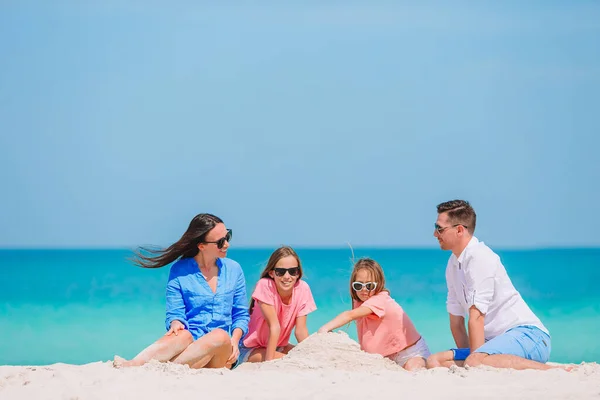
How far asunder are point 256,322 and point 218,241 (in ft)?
2.92

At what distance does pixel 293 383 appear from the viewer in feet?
17.2

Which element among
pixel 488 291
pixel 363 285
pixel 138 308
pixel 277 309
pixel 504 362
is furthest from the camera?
pixel 138 308

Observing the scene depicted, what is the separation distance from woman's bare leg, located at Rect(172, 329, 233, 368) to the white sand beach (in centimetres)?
25

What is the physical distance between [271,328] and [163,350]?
952 millimetres

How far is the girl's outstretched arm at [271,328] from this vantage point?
647 centimetres

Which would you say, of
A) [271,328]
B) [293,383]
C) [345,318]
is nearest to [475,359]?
[345,318]

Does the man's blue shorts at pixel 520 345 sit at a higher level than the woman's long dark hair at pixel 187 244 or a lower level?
lower

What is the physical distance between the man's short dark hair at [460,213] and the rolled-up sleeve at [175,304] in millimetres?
2211

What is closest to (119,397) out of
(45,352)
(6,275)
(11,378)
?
(11,378)

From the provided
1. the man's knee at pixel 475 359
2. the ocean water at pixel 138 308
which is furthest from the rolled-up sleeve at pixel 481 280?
the ocean water at pixel 138 308

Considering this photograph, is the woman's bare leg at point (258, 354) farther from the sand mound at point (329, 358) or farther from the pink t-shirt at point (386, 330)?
the pink t-shirt at point (386, 330)

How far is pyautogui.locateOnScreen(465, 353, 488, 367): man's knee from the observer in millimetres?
5676

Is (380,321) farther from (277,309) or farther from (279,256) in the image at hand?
(279,256)

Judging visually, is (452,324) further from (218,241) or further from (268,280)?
(218,241)
